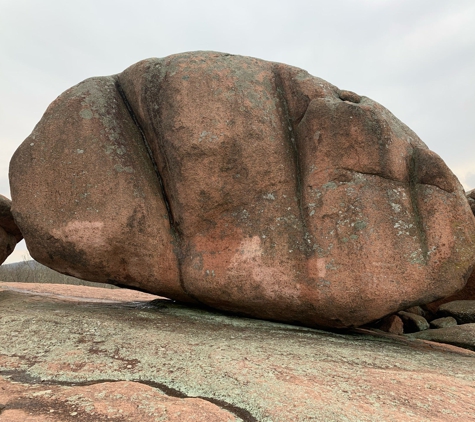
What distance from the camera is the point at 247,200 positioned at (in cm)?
514

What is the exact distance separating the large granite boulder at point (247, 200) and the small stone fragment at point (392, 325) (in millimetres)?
2201

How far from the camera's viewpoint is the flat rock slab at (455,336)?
5781mm

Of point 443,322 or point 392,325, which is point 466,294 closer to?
point 443,322

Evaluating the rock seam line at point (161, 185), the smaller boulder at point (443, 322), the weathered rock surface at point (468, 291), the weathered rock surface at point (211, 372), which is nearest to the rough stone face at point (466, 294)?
the weathered rock surface at point (468, 291)

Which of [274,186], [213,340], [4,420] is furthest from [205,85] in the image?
[4,420]

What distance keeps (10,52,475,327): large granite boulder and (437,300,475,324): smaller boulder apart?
338cm

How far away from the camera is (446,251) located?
4758 mm

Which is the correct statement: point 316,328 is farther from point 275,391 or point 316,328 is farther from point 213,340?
point 275,391

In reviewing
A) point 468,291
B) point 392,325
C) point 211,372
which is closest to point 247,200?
point 211,372

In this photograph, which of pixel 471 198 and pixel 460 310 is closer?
pixel 460 310

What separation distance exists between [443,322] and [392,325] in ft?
4.11

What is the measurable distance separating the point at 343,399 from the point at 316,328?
2.52 meters

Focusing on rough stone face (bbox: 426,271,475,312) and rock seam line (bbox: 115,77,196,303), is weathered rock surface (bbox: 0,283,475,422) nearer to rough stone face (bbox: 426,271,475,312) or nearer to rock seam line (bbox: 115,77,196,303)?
rock seam line (bbox: 115,77,196,303)

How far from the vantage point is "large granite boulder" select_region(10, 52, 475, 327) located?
4.76 m
